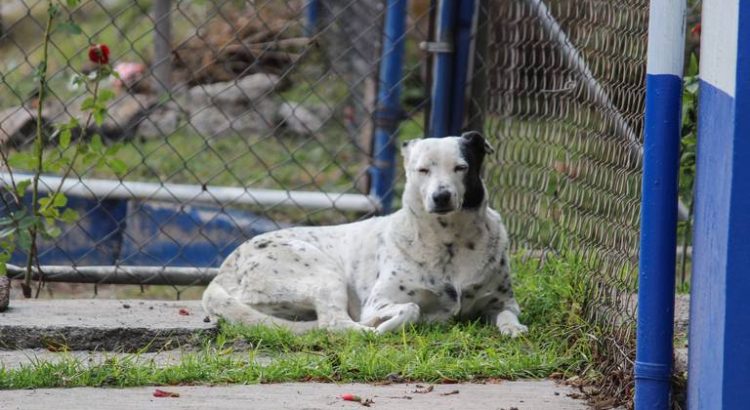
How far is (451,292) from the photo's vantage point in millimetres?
4574

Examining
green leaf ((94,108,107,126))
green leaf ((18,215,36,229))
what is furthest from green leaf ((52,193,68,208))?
green leaf ((94,108,107,126))

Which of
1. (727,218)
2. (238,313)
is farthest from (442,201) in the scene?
(727,218)

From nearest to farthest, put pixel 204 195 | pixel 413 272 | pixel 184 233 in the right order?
pixel 413 272, pixel 204 195, pixel 184 233

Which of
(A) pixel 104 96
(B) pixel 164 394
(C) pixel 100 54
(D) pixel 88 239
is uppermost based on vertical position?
(C) pixel 100 54

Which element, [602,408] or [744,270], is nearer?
[744,270]

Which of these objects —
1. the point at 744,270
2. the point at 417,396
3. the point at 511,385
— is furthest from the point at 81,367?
the point at 744,270

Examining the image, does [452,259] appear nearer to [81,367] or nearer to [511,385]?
[511,385]

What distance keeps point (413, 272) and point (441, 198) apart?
0.36 meters

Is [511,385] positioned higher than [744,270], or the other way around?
[744,270]

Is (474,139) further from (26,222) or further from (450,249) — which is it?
(26,222)

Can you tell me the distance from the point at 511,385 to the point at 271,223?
2586mm

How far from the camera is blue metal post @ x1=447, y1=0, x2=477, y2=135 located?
5.50 metres

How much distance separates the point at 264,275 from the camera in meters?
4.76

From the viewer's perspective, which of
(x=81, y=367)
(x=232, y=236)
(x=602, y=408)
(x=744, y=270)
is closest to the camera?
(x=744, y=270)
